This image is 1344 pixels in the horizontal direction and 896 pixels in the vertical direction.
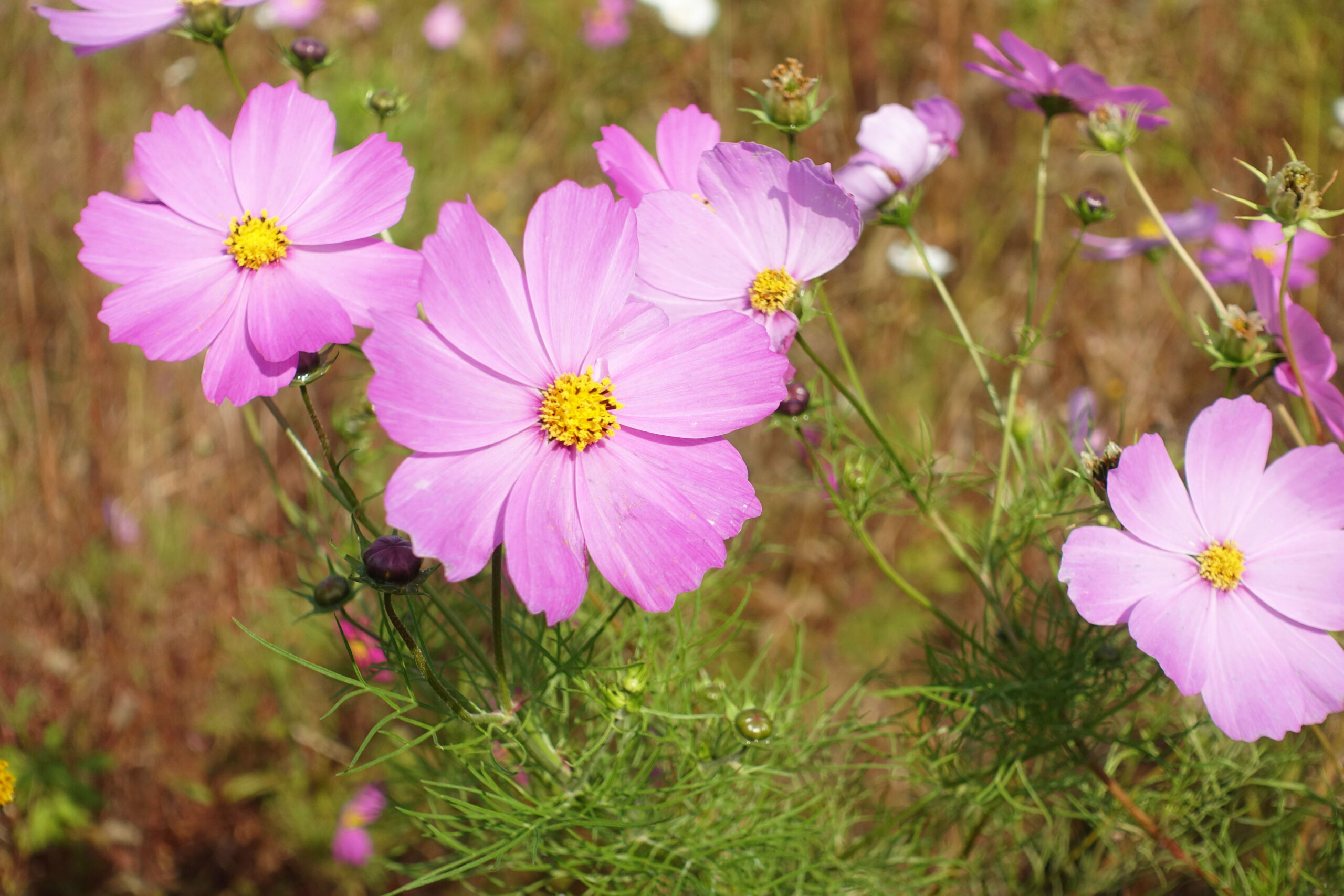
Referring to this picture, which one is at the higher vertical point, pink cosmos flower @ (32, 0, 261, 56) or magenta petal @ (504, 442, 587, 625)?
pink cosmos flower @ (32, 0, 261, 56)

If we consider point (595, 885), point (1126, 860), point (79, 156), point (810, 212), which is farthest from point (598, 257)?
point (79, 156)

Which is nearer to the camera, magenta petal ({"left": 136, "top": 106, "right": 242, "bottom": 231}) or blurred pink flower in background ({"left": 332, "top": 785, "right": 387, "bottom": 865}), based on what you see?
magenta petal ({"left": 136, "top": 106, "right": 242, "bottom": 231})

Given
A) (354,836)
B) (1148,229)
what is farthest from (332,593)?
(1148,229)

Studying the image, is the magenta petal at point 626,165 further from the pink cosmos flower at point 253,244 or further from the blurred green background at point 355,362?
the blurred green background at point 355,362

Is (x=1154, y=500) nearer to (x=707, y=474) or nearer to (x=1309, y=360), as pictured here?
(x=1309, y=360)

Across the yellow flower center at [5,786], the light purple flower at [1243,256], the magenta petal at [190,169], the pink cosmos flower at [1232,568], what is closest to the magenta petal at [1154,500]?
the pink cosmos flower at [1232,568]

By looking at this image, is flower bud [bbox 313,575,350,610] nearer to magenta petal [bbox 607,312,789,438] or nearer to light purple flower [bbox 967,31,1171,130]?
magenta petal [bbox 607,312,789,438]

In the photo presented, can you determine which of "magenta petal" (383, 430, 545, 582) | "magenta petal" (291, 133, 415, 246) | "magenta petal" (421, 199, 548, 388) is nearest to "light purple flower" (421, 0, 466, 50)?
"magenta petal" (291, 133, 415, 246)
